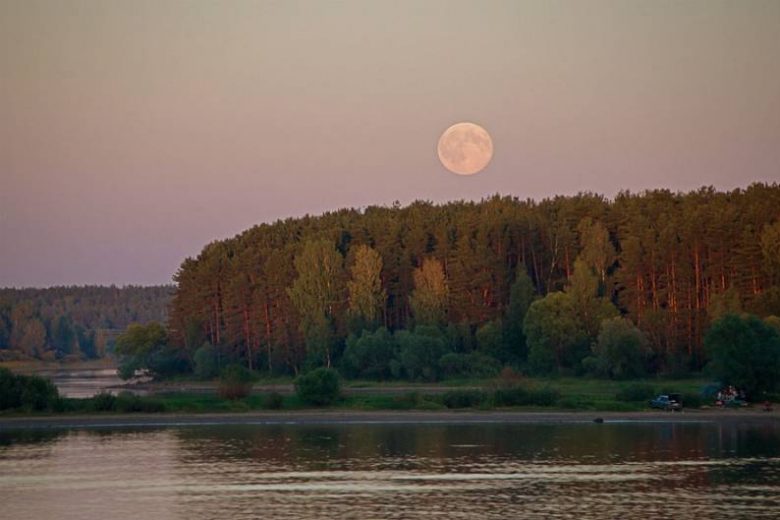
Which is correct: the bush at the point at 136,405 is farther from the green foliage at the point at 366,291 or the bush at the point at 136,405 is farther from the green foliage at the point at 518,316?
the green foliage at the point at 366,291

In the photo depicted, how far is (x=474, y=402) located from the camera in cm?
8150

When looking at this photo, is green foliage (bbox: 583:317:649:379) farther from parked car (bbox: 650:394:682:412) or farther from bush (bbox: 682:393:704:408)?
bush (bbox: 682:393:704:408)

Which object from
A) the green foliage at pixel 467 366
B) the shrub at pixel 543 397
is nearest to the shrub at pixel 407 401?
the shrub at pixel 543 397

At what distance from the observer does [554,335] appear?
106 m

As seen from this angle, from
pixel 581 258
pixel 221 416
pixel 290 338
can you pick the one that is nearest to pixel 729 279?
pixel 581 258

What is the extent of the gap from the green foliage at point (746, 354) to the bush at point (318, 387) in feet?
86.4

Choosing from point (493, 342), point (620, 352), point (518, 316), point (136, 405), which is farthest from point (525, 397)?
point (518, 316)

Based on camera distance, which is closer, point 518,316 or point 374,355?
point 374,355

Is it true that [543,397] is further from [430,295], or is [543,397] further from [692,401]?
[430,295]

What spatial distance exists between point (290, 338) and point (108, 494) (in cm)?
8038

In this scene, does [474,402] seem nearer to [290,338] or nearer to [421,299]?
[421,299]

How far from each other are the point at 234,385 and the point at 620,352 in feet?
109

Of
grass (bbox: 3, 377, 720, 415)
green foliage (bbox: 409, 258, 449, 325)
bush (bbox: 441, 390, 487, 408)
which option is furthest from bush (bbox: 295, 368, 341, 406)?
green foliage (bbox: 409, 258, 449, 325)

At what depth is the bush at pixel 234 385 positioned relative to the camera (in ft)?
287
